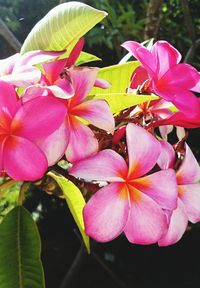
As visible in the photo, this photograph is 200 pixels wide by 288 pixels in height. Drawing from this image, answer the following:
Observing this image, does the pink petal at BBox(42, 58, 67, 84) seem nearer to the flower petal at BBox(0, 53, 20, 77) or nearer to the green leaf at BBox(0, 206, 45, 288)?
the flower petal at BBox(0, 53, 20, 77)

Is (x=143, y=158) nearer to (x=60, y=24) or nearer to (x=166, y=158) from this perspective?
(x=166, y=158)

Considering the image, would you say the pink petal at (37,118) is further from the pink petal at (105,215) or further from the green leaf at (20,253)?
the green leaf at (20,253)

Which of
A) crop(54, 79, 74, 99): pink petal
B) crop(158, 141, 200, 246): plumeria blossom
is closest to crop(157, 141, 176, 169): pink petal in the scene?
crop(158, 141, 200, 246): plumeria blossom

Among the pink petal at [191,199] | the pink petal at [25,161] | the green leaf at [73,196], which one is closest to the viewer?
the pink petal at [25,161]

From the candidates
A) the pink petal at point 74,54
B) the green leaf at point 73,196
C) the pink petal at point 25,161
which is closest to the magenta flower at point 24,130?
the pink petal at point 25,161

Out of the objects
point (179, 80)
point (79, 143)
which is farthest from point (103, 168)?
point (179, 80)

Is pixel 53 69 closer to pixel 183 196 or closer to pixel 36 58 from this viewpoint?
pixel 36 58
